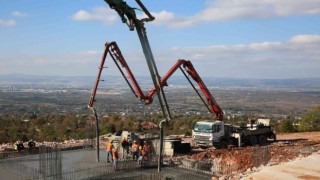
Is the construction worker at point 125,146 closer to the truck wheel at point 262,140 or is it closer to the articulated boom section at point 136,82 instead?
the articulated boom section at point 136,82

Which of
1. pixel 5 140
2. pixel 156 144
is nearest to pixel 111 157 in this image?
pixel 156 144

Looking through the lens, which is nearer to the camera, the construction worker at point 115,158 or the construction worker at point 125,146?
the construction worker at point 115,158

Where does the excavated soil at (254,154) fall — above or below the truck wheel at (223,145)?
below

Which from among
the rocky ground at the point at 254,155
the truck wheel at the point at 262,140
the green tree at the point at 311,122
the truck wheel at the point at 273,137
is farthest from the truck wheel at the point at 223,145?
the green tree at the point at 311,122

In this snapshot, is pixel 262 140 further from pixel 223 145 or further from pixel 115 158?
pixel 115 158

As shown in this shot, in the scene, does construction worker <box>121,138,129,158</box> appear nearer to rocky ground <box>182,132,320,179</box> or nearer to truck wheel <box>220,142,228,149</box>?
rocky ground <box>182,132,320,179</box>

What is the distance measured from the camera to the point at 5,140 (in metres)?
31.9

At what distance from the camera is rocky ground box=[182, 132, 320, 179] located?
65.2 ft

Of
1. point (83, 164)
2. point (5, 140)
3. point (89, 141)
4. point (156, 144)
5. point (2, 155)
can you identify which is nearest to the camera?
point (83, 164)

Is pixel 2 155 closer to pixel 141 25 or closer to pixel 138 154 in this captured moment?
pixel 138 154

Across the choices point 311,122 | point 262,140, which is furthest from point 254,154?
point 311,122

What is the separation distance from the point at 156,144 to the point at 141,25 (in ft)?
31.6

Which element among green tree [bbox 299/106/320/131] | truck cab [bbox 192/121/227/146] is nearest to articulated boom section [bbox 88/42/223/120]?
truck cab [bbox 192/121/227/146]

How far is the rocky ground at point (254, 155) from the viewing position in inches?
782
